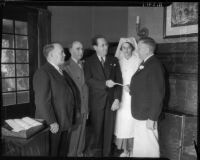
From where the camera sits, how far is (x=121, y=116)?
1445mm

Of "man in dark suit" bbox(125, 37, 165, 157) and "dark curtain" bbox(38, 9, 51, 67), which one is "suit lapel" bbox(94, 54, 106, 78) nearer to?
"man in dark suit" bbox(125, 37, 165, 157)

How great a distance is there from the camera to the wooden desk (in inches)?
52.3

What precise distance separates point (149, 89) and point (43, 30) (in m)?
0.68

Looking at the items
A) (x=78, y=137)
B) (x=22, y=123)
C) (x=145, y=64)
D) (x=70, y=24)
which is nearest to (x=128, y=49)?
(x=145, y=64)

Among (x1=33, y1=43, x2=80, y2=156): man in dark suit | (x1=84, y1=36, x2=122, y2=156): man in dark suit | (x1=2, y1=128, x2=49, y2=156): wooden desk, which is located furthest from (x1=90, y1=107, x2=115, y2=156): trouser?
(x1=2, y1=128, x2=49, y2=156): wooden desk

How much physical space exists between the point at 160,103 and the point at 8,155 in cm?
90

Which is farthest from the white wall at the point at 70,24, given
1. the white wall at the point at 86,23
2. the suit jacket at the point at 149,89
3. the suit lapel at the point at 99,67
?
the suit jacket at the point at 149,89

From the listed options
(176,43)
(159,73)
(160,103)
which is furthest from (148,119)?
(176,43)

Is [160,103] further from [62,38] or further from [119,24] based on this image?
[62,38]

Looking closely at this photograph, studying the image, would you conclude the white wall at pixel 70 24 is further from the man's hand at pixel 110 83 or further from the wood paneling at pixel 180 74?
the wood paneling at pixel 180 74

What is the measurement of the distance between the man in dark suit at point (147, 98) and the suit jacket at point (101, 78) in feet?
0.28

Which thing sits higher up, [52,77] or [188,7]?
[188,7]

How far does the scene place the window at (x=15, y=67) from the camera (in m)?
1.34

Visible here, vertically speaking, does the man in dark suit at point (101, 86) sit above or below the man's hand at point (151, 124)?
above
